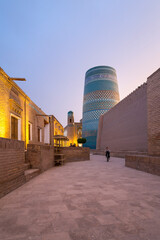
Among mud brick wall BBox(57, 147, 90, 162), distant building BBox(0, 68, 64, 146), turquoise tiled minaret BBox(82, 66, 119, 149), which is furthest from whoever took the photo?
turquoise tiled minaret BBox(82, 66, 119, 149)

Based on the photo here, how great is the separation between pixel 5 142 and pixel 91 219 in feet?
10.1

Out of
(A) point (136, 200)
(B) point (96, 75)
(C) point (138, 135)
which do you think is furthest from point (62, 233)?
(B) point (96, 75)

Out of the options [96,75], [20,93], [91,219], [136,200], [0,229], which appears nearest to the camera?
[0,229]

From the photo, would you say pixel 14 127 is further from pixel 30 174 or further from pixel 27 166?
pixel 30 174

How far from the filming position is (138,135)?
14.6 meters

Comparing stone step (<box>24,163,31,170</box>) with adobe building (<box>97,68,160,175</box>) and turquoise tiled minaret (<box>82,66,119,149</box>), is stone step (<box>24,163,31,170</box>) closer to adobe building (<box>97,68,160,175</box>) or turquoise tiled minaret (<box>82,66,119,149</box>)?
adobe building (<box>97,68,160,175</box>)

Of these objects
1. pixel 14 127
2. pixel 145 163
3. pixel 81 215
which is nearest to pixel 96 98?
pixel 14 127

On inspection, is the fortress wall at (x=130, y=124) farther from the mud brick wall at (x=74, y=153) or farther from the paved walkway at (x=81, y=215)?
the paved walkway at (x=81, y=215)

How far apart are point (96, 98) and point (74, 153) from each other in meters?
29.7

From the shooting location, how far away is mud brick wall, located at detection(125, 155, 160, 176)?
22.1ft

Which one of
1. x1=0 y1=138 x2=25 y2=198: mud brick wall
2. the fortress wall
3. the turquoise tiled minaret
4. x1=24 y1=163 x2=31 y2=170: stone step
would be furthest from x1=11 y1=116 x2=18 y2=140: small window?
the turquoise tiled minaret

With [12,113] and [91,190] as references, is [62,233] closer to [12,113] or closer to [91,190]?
[91,190]

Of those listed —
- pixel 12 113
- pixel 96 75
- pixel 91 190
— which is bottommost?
pixel 91 190

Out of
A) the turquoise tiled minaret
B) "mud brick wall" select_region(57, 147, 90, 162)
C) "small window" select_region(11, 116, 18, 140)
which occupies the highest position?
the turquoise tiled minaret
